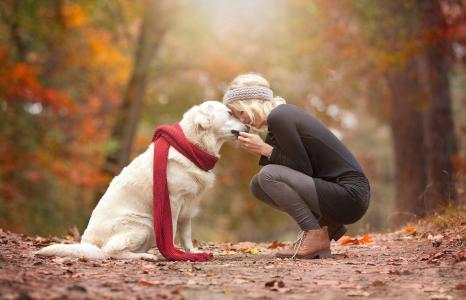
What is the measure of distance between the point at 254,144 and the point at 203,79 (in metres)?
10.6

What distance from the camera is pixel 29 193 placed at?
16.0 m

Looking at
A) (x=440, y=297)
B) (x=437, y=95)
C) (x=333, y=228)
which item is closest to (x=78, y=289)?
(x=440, y=297)

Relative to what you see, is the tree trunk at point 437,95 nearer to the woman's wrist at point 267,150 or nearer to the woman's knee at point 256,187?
the woman's knee at point 256,187

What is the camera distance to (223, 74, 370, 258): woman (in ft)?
17.6

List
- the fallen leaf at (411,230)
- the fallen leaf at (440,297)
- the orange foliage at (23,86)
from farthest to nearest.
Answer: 1. the orange foliage at (23,86)
2. the fallen leaf at (411,230)
3. the fallen leaf at (440,297)

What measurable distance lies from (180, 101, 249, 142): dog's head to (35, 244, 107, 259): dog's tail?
1.34 metres

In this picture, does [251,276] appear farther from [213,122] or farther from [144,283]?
[213,122]

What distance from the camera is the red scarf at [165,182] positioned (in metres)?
5.21

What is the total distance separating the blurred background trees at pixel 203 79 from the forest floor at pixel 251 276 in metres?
2.77

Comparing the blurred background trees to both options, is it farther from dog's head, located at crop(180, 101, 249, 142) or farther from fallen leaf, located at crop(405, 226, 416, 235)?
dog's head, located at crop(180, 101, 249, 142)

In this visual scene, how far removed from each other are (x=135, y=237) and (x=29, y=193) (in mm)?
11510

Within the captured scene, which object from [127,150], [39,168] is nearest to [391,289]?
[127,150]

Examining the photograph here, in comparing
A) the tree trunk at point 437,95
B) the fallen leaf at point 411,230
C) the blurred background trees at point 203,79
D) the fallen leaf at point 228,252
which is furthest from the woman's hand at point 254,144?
the tree trunk at point 437,95

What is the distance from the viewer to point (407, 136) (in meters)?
12.0
